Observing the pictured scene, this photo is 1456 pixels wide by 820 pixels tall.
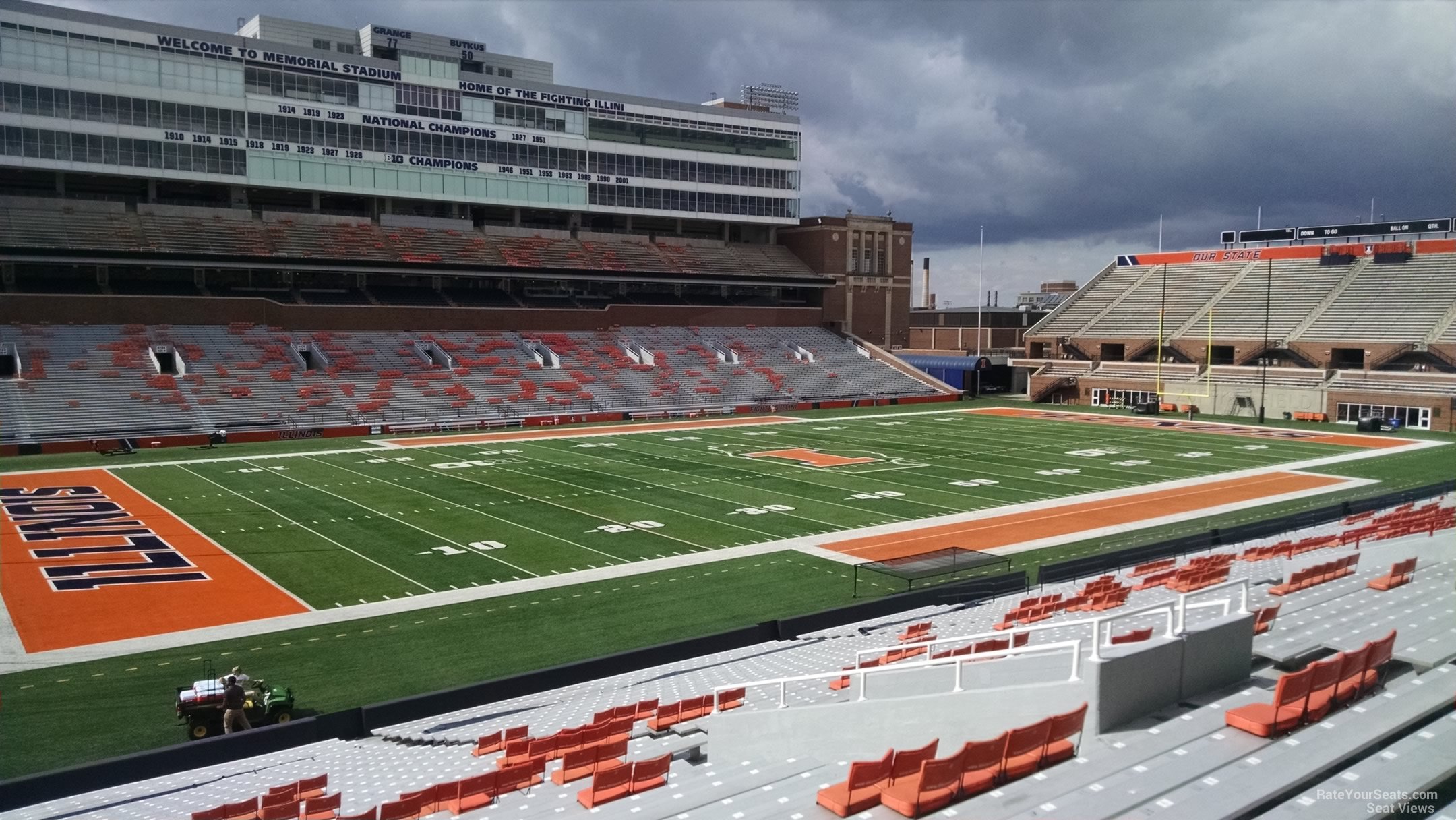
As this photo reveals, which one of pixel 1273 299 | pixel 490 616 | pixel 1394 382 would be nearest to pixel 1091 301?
pixel 1273 299

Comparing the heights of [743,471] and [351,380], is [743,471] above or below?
below

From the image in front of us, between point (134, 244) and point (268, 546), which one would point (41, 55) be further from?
point (268, 546)

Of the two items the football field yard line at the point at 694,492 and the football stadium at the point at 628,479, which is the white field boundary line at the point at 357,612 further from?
the football field yard line at the point at 694,492

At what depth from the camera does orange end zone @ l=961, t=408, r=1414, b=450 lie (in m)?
47.7

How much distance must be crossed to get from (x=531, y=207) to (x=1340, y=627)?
6297cm

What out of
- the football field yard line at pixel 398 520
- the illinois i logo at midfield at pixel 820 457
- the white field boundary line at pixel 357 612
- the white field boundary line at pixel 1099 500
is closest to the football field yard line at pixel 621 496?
the white field boundary line at pixel 357 612

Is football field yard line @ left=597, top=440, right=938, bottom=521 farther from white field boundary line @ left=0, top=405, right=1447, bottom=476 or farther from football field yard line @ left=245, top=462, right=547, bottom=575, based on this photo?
football field yard line @ left=245, top=462, right=547, bottom=575

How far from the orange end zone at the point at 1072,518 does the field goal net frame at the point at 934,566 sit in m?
1.60

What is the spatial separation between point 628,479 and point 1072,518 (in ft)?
49.5

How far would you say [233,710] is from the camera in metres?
13.4

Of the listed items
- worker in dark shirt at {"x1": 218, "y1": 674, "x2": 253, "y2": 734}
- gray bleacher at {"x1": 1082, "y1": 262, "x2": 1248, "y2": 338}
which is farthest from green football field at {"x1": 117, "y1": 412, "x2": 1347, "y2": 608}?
gray bleacher at {"x1": 1082, "y1": 262, "x2": 1248, "y2": 338}

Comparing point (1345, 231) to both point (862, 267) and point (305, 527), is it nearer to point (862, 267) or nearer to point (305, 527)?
point (862, 267)

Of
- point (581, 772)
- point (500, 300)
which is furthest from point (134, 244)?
point (581, 772)

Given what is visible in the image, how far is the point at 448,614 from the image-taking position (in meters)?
19.6
